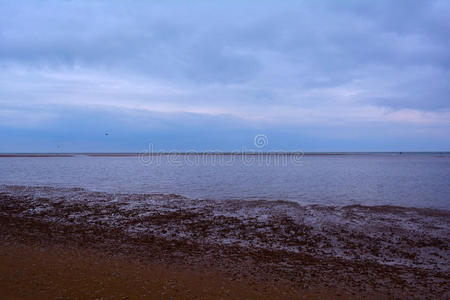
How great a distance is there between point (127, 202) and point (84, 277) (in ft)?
48.8

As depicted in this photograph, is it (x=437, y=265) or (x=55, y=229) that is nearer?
(x=437, y=265)

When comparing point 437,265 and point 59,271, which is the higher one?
point 59,271

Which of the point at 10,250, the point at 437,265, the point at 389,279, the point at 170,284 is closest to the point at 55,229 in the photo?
the point at 10,250

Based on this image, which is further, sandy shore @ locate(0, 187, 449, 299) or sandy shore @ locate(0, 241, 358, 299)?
sandy shore @ locate(0, 187, 449, 299)

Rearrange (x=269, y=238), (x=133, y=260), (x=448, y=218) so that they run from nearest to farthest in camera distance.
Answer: (x=133, y=260), (x=269, y=238), (x=448, y=218)

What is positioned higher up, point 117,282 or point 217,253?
point 117,282

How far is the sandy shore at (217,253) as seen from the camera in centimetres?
774

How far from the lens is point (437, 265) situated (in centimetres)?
1038

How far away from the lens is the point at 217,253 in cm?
1105

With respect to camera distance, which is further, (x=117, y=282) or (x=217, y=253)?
(x=217, y=253)

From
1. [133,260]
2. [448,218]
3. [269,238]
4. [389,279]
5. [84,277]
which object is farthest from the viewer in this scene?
[448,218]

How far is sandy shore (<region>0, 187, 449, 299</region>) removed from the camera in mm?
7738

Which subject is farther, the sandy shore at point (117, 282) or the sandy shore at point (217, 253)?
the sandy shore at point (217, 253)

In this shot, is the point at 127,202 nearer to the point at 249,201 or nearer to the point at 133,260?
the point at 249,201
